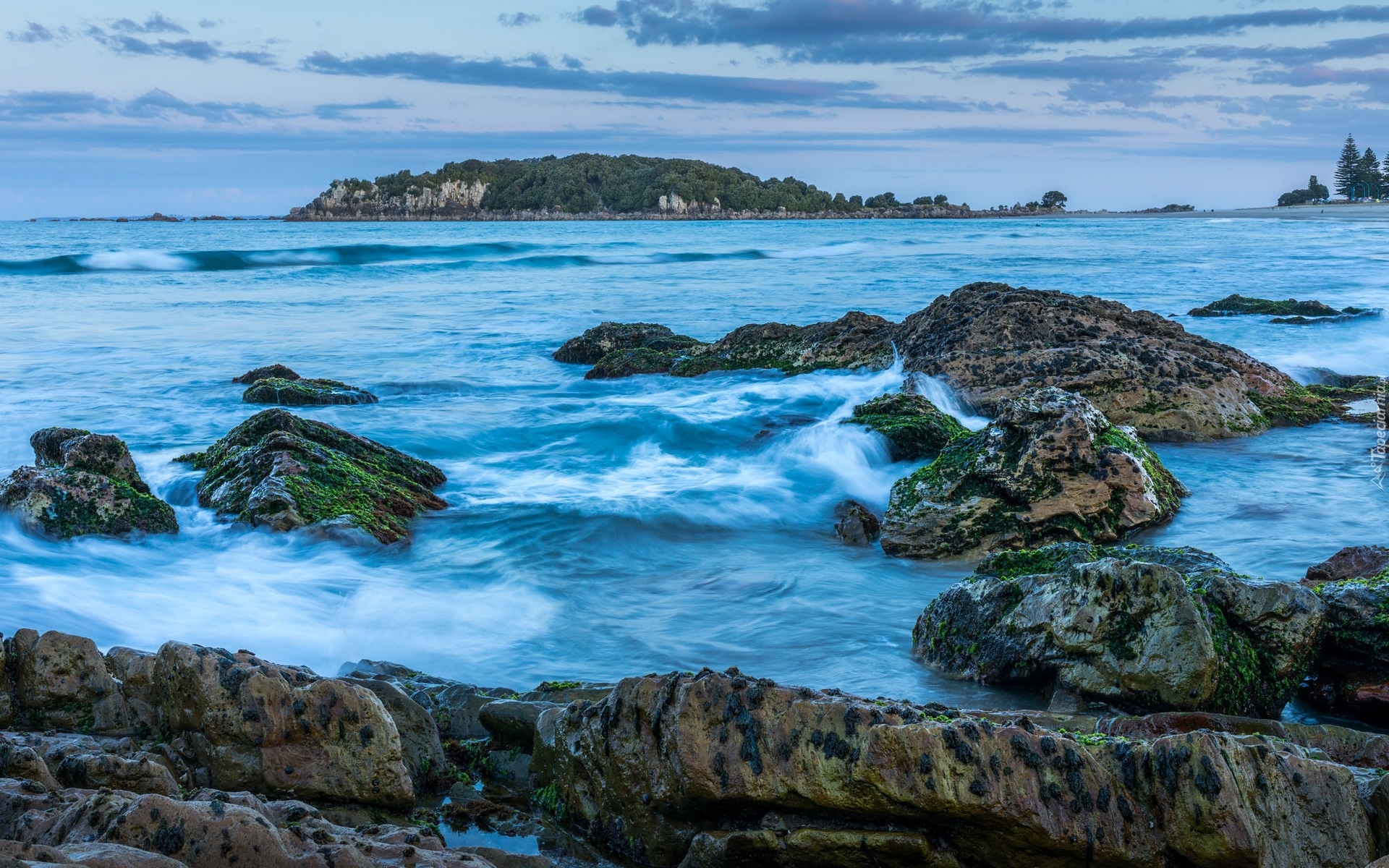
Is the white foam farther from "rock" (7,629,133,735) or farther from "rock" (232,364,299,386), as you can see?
"rock" (7,629,133,735)

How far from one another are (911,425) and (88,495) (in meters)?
6.18

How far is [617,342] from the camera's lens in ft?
49.6

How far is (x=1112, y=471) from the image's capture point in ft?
21.0

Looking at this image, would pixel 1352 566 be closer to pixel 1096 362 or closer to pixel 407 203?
pixel 1096 362

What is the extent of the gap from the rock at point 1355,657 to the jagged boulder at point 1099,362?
440cm

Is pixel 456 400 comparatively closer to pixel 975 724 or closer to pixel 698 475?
pixel 698 475

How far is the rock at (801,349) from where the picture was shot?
12469mm

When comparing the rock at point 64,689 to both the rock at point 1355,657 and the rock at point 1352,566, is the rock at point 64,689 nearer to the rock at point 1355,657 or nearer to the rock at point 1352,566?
the rock at point 1355,657

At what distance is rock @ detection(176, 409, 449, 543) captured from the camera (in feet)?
22.6

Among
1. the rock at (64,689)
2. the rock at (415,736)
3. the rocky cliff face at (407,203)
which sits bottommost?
the rock at (415,736)

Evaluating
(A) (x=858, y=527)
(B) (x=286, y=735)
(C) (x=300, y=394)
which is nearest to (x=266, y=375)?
(C) (x=300, y=394)

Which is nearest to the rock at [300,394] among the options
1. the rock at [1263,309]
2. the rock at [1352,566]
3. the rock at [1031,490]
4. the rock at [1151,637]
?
the rock at [1031,490]

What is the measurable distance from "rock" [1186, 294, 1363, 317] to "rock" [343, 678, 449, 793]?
1717 cm

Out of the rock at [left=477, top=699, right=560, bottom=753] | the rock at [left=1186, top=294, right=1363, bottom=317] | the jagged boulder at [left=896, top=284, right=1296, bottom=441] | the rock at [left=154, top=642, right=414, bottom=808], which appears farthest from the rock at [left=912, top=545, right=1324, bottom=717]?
the rock at [left=1186, top=294, right=1363, bottom=317]
